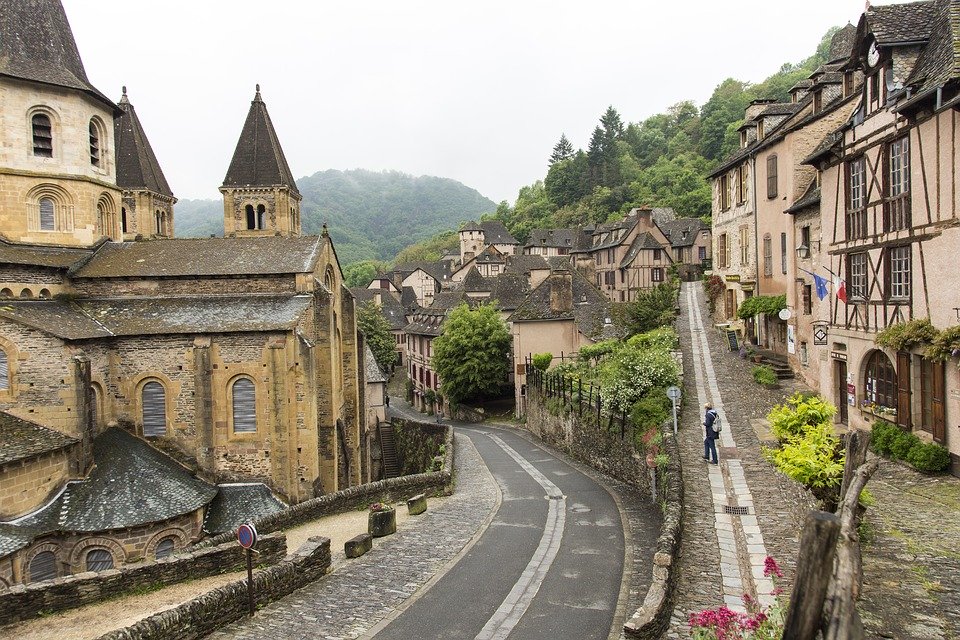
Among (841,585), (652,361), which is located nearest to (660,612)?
(841,585)

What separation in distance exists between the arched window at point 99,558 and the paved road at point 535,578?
38.7ft

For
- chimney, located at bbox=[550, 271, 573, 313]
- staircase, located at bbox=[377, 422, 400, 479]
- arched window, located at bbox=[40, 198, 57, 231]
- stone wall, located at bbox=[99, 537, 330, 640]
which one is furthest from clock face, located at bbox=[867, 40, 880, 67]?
staircase, located at bbox=[377, 422, 400, 479]

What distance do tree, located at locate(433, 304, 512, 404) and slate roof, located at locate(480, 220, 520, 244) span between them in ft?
199

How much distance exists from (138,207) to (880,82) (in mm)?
36299

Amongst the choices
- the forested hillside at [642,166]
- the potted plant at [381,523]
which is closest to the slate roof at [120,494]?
the potted plant at [381,523]

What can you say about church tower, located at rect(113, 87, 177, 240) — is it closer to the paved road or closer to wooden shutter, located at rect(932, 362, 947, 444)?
the paved road

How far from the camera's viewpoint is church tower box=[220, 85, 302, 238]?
3800 centimetres

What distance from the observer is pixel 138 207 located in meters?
36.6

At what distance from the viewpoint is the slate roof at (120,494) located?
18859 millimetres

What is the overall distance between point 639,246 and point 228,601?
5506cm

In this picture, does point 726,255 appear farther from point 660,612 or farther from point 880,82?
point 660,612

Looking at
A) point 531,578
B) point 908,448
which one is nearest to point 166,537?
point 531,578

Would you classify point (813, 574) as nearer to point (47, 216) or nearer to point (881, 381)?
point (881, 381)

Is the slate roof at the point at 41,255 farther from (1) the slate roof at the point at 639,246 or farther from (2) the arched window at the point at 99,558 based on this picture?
(1) the slate roof at the point at 639,246
